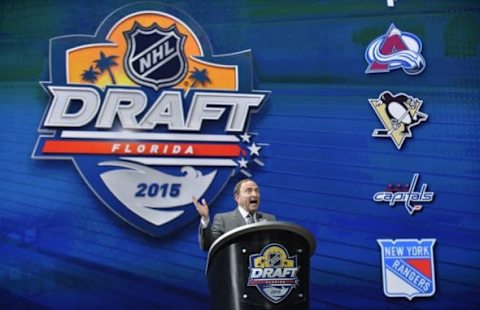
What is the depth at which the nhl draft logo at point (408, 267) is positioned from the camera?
5.16 meters

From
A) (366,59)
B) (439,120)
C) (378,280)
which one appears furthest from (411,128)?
(378,280)

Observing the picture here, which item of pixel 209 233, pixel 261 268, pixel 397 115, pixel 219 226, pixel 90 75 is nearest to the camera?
pixel 261 268

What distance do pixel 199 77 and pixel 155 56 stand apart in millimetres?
356

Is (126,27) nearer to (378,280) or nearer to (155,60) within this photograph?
(155,60)

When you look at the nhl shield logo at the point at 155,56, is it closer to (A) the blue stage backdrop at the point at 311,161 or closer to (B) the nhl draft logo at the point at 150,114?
(B) the nhl draft logo at the point at 150,114

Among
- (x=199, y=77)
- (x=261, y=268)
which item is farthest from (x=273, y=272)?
(x=199, y=77)

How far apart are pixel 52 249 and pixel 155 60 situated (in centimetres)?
154

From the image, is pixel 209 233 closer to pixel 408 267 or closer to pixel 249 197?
Answer: pixel 249 197

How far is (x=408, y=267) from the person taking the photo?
5180 mm

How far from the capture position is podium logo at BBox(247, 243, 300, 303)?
282 centimetres

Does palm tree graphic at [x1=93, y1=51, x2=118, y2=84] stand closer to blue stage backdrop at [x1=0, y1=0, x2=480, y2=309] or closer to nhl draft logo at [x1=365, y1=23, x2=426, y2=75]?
blue stage backdrop at [x1=0, y1=0, x2=480, y2=309]

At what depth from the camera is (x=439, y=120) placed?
534 cm

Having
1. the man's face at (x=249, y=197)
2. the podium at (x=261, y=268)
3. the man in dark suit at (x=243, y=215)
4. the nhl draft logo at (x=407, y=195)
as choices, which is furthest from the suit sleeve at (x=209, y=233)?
the nhl draft logo at (x=407, y=195)

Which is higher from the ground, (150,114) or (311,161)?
(150,114)
